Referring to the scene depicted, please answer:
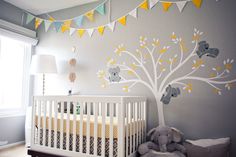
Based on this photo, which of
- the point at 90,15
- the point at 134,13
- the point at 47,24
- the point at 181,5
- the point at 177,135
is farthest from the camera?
the point at 47,24

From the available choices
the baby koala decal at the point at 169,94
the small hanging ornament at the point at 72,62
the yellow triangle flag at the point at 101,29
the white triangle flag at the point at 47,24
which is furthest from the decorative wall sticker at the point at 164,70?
the white triangle flag at the point at 47,24

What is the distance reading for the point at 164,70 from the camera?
233 cm

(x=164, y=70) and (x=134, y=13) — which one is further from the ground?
(x=134, y=13)

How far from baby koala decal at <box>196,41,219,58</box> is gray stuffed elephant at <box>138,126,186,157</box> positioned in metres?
0.86

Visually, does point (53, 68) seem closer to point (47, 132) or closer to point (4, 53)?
point (4, 53)

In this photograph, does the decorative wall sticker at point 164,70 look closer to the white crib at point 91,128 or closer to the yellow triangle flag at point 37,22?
the white crib at point 91,128

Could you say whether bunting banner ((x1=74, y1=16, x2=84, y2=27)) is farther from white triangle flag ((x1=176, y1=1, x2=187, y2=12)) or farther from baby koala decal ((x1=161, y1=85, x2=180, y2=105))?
baby koala decal ((x1=161, y1=85, x2=180, y2=105))

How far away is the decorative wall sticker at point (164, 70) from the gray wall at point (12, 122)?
61.4 inches

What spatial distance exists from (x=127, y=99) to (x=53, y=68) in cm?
149

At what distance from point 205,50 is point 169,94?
61cm

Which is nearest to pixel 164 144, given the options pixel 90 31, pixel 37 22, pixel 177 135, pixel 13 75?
pixel 177 135

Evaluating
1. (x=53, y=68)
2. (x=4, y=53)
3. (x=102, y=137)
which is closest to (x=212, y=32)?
(x=102, y=137)

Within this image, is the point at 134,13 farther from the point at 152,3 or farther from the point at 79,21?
the point at 79,21

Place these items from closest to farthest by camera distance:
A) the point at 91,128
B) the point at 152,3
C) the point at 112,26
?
the point at 91,128, the point at 152,3, the point at 112,26
